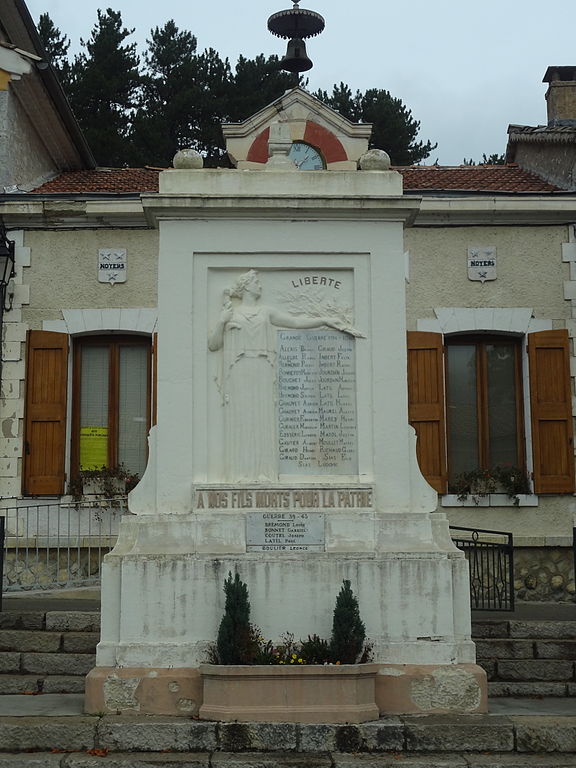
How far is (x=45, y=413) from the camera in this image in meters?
13.7

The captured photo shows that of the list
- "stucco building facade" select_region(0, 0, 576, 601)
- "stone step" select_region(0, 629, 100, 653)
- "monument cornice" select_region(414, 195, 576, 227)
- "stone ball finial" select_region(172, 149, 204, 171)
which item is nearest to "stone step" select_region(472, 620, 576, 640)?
"stone step" select_region(0, 629, 100, 653)

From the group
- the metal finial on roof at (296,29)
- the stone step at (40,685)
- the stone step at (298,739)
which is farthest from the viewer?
the metal finial on roof at (296,29)

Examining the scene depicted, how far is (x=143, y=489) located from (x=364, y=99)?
22971 mm

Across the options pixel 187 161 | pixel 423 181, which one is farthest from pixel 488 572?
pixel 423 181

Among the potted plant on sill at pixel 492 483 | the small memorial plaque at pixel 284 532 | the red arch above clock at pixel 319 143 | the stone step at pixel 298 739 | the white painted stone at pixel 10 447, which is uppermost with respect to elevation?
the red arch above clock at pixel 319 143

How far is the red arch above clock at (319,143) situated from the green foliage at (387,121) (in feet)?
41.3

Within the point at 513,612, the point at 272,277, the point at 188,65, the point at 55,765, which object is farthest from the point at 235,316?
the point at 188,65

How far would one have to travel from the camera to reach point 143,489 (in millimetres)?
8297

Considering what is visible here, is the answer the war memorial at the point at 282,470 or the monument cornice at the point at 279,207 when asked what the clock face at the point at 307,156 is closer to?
the war memorial at the point at 282,470

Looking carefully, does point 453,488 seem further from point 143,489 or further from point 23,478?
point 143,489

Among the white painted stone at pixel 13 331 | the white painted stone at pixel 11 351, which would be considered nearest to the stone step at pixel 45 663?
the white painted stone at pixel 11 351

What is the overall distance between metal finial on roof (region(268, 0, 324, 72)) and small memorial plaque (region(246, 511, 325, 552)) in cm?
1221

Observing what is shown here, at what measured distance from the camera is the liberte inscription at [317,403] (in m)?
8.39

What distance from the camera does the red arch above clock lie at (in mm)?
15609
